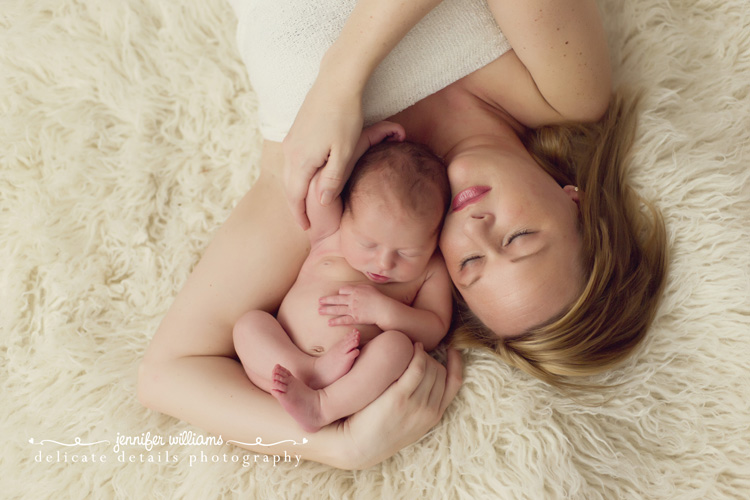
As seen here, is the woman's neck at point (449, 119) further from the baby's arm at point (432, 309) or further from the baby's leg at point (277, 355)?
the baby's leg at point (277, 355)

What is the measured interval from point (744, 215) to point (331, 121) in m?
0.97

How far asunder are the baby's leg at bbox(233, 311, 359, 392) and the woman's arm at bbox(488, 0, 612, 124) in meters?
0.74

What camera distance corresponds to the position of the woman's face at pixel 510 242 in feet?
4.32

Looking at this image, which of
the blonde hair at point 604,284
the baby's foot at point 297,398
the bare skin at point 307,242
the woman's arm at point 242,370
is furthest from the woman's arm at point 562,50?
the baby's foot at point 297,398

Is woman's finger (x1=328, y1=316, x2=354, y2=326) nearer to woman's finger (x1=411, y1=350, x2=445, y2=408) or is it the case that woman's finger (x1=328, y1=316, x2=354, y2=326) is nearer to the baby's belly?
the baby's belly

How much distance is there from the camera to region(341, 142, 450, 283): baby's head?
131cm

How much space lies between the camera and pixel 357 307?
1.38 metres

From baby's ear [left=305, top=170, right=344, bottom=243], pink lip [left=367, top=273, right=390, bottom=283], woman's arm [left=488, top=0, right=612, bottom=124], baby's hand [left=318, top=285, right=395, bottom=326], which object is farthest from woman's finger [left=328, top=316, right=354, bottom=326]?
woman's arm [left=488, top=0, right=612, bottom=124]

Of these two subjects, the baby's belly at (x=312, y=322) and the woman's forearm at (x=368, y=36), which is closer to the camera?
the woman's forearm at (x=368, y=36)

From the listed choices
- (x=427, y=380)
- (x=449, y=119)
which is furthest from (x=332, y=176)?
Answer: (x=427, y=380)

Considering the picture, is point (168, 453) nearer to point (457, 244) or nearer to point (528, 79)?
point (457, 244)

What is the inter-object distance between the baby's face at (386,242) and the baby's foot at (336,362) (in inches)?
6.3

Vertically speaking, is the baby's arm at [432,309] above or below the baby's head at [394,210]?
below

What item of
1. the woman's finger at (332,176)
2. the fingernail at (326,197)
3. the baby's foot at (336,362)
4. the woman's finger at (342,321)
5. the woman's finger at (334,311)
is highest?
the woman's finger at (332,176)
